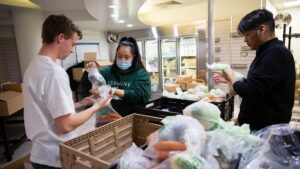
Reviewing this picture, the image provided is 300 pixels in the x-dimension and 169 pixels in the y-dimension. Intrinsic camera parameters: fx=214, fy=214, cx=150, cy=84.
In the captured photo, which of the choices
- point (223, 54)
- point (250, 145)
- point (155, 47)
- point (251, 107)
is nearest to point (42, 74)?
point (250, 145)

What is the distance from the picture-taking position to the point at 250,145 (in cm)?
72

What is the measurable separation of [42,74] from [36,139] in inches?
12.8

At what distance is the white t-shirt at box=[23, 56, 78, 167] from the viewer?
0.93 meters

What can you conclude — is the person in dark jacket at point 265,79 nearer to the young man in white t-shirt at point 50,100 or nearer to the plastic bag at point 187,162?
the plastic bag at point 187,162

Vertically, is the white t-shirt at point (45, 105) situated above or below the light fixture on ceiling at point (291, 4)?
below

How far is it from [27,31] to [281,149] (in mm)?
4377

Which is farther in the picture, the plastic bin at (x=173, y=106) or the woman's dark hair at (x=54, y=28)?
the plastic bin at (x=173, y=106)

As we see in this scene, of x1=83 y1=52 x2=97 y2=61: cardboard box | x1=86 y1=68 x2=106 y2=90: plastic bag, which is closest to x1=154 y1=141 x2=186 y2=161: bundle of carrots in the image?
x1=86 y1=68 x2=106 y2=90: plastic bag

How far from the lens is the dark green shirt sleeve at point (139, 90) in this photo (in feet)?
5.10

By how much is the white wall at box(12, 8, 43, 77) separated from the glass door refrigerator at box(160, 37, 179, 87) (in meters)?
3.00

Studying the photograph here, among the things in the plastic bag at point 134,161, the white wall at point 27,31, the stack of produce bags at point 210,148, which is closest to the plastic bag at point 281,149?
the stack of produce bags at point 210,148

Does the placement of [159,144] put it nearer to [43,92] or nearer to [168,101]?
A: [43,92]

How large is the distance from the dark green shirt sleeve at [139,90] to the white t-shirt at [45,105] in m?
0.58

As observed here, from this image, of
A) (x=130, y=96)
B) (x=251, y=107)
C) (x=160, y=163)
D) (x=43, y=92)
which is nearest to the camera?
(x=160, y=163)
